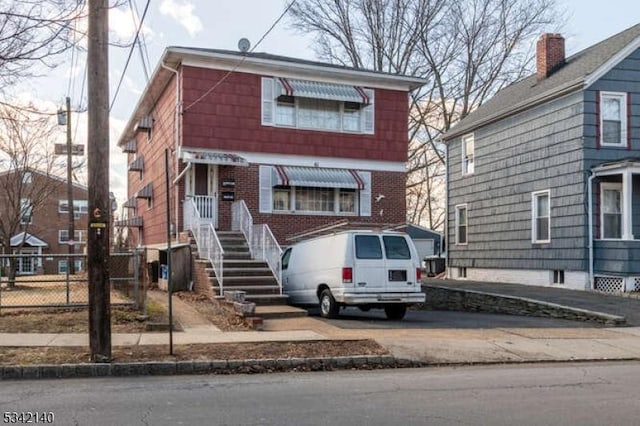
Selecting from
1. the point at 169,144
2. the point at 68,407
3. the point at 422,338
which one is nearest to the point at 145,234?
the point at 169,144

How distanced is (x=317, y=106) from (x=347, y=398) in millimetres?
15978

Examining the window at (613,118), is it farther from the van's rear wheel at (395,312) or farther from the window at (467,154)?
the van's rear wheel at (395,312)

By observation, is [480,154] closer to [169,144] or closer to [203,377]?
[169,144]

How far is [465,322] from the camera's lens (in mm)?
15383

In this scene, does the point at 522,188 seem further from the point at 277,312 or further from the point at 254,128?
the point at 277,312

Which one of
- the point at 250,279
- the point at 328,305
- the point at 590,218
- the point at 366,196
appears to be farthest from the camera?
the point at 366,196

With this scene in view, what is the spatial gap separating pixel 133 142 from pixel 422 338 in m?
22.5

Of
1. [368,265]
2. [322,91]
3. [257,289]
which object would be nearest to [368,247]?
[368,265]

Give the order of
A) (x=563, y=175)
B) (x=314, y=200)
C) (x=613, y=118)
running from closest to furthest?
(x=613, y=118)
(x=563, y=175)
(x=314, y=200)

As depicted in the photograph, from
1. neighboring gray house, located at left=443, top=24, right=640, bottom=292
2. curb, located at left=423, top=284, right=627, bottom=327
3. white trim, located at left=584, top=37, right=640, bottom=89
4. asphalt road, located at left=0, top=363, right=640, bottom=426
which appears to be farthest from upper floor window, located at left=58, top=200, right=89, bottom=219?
asphalt road, located at left=0, top=363, right=640, bottom=426

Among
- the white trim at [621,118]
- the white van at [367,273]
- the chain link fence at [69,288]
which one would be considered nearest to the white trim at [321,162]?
the chain link fence at [69,288]

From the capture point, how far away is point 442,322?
1536 cm

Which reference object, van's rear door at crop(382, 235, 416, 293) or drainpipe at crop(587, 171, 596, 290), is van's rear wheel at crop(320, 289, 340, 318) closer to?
van's rear door at crop(382, 235, 416, 293)

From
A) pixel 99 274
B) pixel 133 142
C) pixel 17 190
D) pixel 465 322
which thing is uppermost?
pixel 133 142
